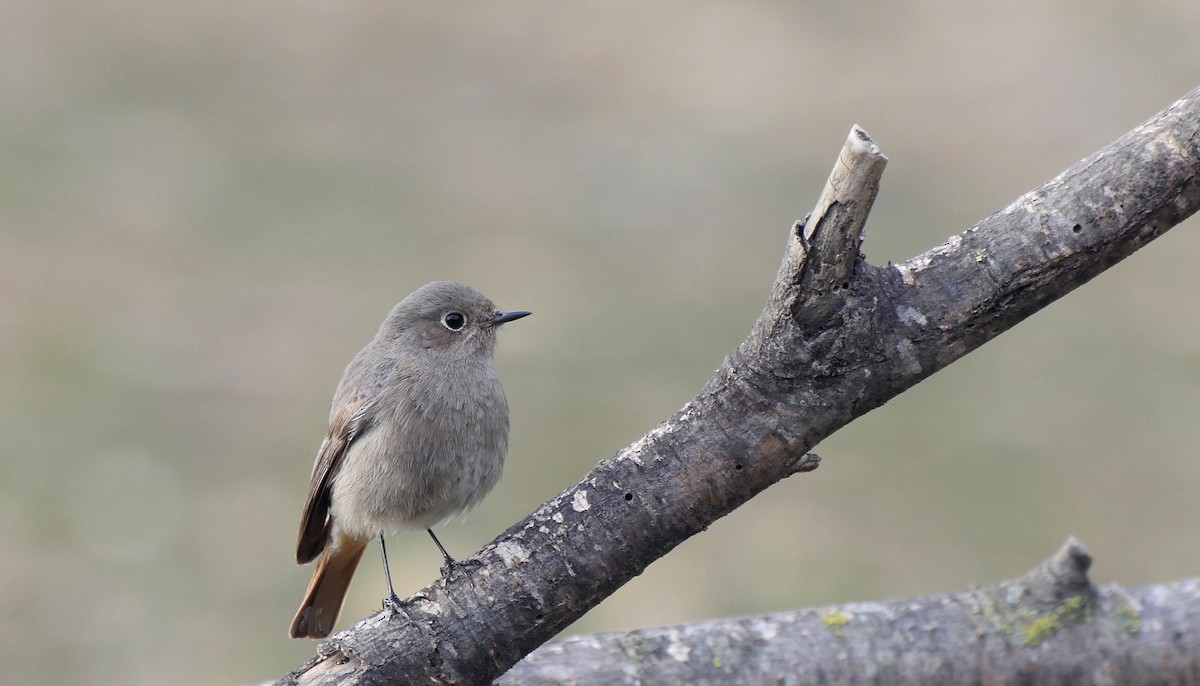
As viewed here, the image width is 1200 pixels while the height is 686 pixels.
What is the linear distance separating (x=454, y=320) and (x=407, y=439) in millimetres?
662

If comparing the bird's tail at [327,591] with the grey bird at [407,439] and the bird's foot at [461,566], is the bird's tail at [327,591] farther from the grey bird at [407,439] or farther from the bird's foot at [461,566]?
the bird's foot at [461,566]

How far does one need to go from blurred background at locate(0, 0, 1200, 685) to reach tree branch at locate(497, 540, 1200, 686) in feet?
10.4

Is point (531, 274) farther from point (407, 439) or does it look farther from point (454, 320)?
point (407, 439)

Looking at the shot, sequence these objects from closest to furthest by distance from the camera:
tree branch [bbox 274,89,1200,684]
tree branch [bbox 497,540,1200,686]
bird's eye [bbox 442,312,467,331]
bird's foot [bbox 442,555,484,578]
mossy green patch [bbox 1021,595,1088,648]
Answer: tree branch [bbox 274,89,1200,684] < bird's foot [bbox 442,555,484,578] < tree branch [bbox 497,540,1200,686] < mossy green patch [bbox 1021,595,1088,648] < bird's eye [bbox 442,312,467,331]

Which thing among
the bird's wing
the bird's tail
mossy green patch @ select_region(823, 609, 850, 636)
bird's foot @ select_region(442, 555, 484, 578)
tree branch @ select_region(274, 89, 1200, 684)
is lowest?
mossy green patch @ select_region(823, 609, 850, 636)

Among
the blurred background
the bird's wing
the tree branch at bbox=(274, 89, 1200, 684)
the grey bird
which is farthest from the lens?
the blurred background

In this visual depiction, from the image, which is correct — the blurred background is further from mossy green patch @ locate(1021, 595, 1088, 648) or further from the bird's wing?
mossy green patch @ locate(1021, 595, 1088, 648)

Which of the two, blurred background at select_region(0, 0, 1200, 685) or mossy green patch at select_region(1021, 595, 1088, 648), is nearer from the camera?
mossy green patch at select_region(1021, 595, 1088, 648)

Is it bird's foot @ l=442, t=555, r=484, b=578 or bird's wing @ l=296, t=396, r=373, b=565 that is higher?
bird's wing @ l=296, t=396, r=373, b=565

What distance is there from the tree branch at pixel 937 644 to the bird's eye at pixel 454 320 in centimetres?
155

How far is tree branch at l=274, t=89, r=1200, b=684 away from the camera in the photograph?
10.8ft

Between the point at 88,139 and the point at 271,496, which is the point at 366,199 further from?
the point at 271,496

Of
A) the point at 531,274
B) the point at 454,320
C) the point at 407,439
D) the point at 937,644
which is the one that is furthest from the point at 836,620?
the point at 531,274

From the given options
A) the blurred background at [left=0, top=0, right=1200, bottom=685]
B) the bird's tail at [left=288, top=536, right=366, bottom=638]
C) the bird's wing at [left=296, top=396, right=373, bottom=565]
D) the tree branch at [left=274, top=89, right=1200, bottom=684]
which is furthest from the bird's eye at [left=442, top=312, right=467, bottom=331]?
the blurred background at [left=0, top=0, right=1200, bottom=685]
